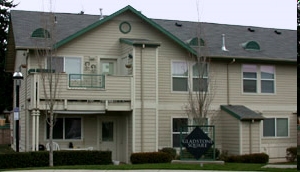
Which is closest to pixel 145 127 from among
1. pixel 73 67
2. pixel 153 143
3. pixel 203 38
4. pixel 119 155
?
pixel 153 143

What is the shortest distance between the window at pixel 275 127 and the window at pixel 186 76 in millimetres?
4377

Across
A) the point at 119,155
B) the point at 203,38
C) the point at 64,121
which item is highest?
the point at 203,38

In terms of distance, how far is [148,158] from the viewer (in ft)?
75.7

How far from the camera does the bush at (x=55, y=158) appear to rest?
1991 centimetres

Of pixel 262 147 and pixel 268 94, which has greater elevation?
pixel 268 94

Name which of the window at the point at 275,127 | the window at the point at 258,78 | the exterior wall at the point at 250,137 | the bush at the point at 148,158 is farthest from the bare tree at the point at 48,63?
the window at the point at 275,127

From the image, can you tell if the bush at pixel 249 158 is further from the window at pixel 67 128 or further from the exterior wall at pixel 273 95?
the window at pixel 67 128

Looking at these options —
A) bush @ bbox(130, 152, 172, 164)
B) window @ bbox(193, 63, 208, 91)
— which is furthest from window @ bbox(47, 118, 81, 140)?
window @ bbox(193, 63, 208, 91)

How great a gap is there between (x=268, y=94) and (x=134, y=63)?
8.53 meters

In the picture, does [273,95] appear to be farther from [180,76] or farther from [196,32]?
[180,76]

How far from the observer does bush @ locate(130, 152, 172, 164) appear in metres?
23.0

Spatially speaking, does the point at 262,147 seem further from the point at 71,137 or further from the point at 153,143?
the point at 71,137

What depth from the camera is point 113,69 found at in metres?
25.7

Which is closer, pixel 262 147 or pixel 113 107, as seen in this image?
pixel 113 107
